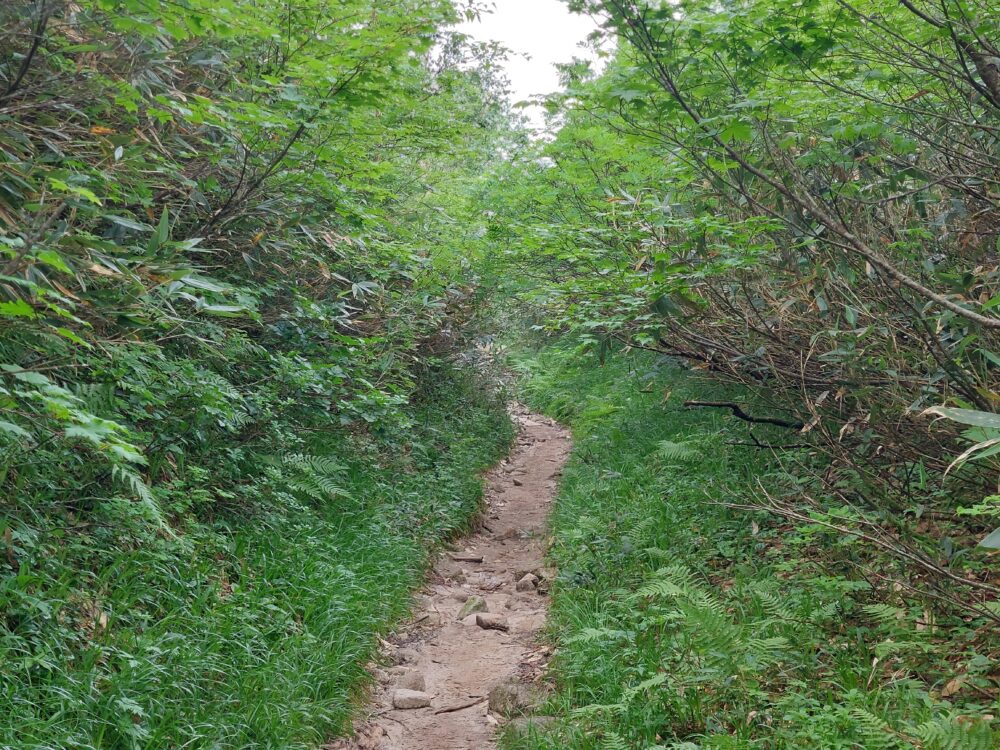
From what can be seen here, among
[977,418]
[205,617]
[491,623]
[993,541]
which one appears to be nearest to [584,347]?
[491,623]

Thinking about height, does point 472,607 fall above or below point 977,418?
below

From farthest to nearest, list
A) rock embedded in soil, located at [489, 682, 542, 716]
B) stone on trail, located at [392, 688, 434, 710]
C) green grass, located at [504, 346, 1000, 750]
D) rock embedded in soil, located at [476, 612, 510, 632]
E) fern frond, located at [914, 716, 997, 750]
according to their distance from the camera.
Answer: rock embedded in soil, located at [476, 612, 510, 632], stone on trail, located at [392, 688, 434, 710], rock embedded in soil, located at [489, 682, 542, 716], green grass, located at [504, 346, 1000, 750], fern frond, located at [914, 716, 997, 750]

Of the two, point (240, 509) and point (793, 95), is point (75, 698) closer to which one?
point (240, 509)

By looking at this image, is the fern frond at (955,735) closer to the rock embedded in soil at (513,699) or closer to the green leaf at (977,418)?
the green leaf at (977,418)

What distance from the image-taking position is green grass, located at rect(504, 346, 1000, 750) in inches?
134

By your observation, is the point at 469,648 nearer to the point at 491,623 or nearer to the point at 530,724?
the point at 491,623

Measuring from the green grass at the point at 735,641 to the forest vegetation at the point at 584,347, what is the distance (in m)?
0.03

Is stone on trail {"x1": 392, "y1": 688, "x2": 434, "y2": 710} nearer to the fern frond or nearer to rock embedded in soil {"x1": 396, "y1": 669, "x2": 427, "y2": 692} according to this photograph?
rock embedded in soil {"x1": 396, "y1": 669, "x2": 427, "y2": 692}

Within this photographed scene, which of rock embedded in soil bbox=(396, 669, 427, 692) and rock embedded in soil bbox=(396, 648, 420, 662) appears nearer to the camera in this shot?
rock embedded in soil bbox=(396, 669, 427, 692)

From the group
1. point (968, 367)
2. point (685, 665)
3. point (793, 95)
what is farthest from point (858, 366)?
point (685, 665)

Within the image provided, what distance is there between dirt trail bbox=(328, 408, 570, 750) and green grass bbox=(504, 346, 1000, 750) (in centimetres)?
34

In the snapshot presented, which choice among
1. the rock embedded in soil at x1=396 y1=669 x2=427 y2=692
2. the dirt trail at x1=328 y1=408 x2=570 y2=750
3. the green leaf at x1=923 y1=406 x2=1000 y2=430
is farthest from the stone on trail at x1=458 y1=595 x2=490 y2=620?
the green leaf at x1=923 y1=406 x2=1000 y2=430

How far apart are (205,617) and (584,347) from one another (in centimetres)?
456

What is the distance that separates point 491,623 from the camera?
6031mm
